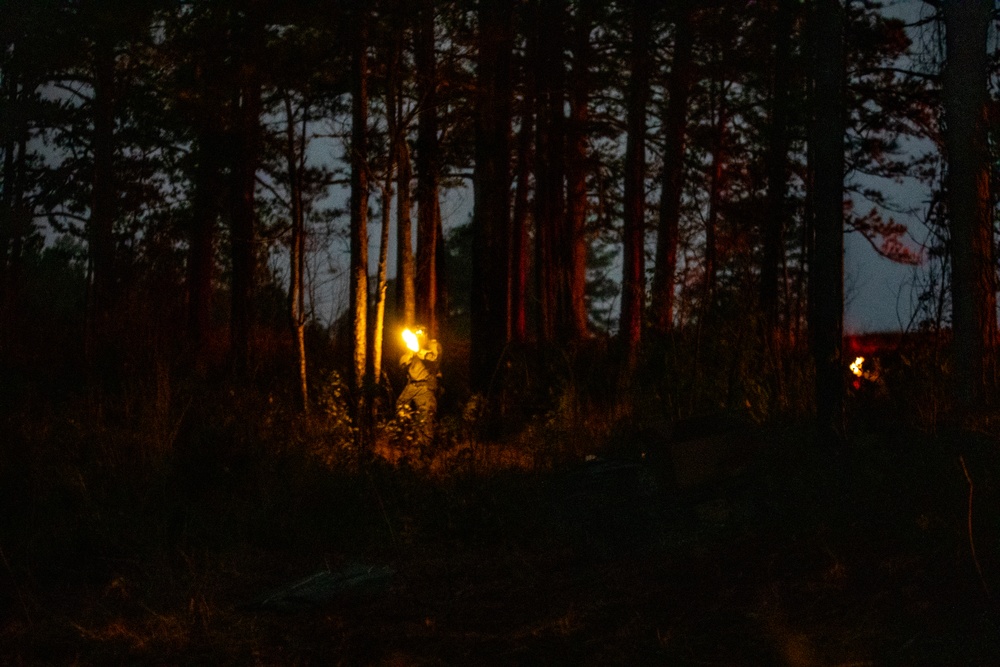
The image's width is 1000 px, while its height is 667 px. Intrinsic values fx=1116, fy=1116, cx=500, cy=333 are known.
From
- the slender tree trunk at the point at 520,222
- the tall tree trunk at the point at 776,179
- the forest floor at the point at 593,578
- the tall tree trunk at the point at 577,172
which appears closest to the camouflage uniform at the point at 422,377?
the forest floor at the point at 593,578

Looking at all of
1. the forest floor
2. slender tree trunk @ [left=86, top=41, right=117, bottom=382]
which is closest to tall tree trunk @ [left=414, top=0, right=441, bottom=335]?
slender tree trunk @ [left=86, top=41, right=117, bottom=382]

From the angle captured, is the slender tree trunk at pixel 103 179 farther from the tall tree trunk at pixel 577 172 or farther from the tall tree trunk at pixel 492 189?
the tall tree trunk at pixel 577 172

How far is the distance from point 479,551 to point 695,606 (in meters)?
2.76

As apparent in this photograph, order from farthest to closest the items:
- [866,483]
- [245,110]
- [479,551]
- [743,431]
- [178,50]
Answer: [245,110] < [178,50] < [479,551] < [743,431] < [866,483]

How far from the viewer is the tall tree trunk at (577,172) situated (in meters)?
26.7

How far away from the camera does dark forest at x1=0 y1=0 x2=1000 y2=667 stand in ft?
20.9

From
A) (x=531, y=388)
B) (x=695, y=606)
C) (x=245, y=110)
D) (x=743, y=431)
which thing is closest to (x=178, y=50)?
(x=245, y=110)

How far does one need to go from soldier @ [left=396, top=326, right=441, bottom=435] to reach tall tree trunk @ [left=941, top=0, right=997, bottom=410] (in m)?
7.27

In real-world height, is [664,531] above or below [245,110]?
below

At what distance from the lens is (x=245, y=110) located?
19.2 m

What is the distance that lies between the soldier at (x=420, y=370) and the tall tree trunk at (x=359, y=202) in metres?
0.85

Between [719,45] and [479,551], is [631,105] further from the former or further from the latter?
[479,551]

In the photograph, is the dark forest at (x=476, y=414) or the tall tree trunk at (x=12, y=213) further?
the tall tree trunk at (x=12, y=213)

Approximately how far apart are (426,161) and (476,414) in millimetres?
8085
